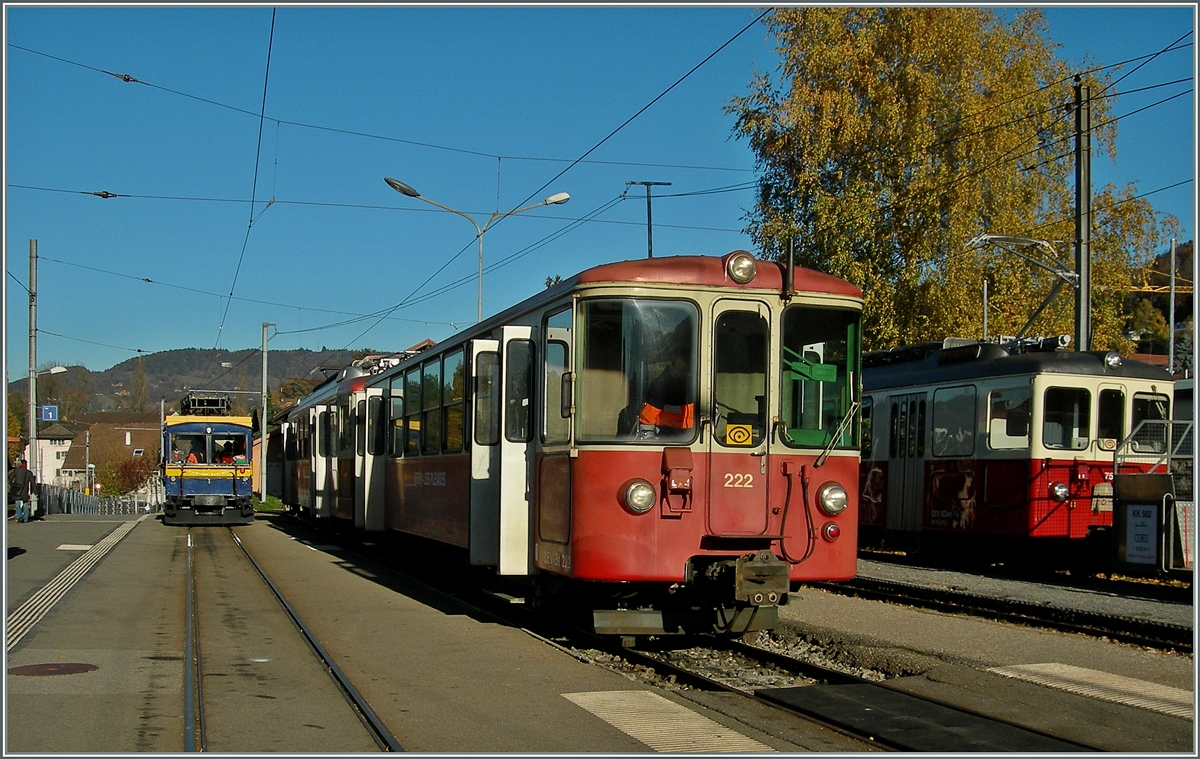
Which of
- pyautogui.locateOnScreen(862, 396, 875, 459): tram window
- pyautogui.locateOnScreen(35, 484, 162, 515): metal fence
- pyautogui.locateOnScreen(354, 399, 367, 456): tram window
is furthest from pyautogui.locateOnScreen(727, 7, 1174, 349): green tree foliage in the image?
pyautogui.locateOnScreen(35, 484, 162, 515): metal fence

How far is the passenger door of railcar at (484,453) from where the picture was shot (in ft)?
37.2

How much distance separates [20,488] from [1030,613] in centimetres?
2483

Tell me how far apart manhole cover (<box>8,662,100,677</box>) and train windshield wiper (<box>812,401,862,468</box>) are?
570 cm

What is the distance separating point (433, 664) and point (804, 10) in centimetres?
2178

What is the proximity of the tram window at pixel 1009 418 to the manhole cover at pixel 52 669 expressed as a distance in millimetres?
12261

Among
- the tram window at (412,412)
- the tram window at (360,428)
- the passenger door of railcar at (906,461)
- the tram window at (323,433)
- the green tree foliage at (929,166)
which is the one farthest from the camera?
the green tree foliage at (929,166)

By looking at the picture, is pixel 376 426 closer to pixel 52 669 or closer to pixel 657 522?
pixel 52 669

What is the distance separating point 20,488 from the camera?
96.0 feet

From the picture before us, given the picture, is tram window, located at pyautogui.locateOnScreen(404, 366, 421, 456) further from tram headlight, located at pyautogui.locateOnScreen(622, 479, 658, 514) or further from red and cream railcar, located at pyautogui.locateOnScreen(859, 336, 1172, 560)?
red and cream railcar, located at pyautogui.locateOnScreen(859, 336, 1172, 560)

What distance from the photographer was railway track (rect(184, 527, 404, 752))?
6785mm

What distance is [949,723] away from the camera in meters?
7.12

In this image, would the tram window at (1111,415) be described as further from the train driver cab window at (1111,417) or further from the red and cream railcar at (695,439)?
the red and cream railcar at (695,439)

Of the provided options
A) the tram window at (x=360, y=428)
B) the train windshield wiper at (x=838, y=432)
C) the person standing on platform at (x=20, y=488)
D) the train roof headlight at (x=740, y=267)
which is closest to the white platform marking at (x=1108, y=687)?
the train windshield wiper at (x=838, y=432)

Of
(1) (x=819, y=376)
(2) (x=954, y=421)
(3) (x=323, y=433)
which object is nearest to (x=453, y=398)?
(1) (x=819, y=376)
